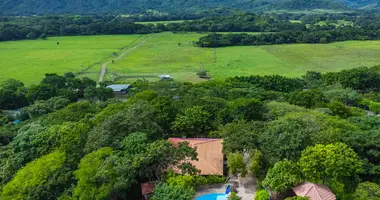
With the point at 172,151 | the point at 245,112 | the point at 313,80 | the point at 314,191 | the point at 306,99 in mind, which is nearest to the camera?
the point at 314,191

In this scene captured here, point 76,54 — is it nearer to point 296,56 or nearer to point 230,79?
point 230,79

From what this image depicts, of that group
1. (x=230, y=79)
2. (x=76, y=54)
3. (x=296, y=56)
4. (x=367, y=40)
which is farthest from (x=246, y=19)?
(x=230, y=79)

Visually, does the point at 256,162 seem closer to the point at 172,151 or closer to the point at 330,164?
the point at 330,164

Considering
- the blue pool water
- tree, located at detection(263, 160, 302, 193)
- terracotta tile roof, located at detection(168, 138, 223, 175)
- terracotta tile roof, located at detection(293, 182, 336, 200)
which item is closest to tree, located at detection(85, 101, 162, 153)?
terracotta tile roof, located at detection(168, 138, 223, 175)

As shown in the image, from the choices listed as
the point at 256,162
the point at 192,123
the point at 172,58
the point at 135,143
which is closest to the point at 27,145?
the point at 135,143

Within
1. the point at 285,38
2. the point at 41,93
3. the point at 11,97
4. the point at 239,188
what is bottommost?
the point at 239,188

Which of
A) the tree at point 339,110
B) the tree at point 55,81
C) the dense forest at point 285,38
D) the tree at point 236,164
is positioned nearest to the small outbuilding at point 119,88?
the tree at point 55,81

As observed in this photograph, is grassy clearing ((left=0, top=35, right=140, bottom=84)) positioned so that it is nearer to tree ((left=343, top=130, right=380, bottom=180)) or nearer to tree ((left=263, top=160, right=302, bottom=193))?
tree ((left=263, top=160, right=302, bottom=193))

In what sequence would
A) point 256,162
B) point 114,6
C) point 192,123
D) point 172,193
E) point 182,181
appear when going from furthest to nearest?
1. point 114,6
2. point 192,123
3. point 256,162
4. point 182,181
5. point 172,193

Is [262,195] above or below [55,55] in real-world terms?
below
